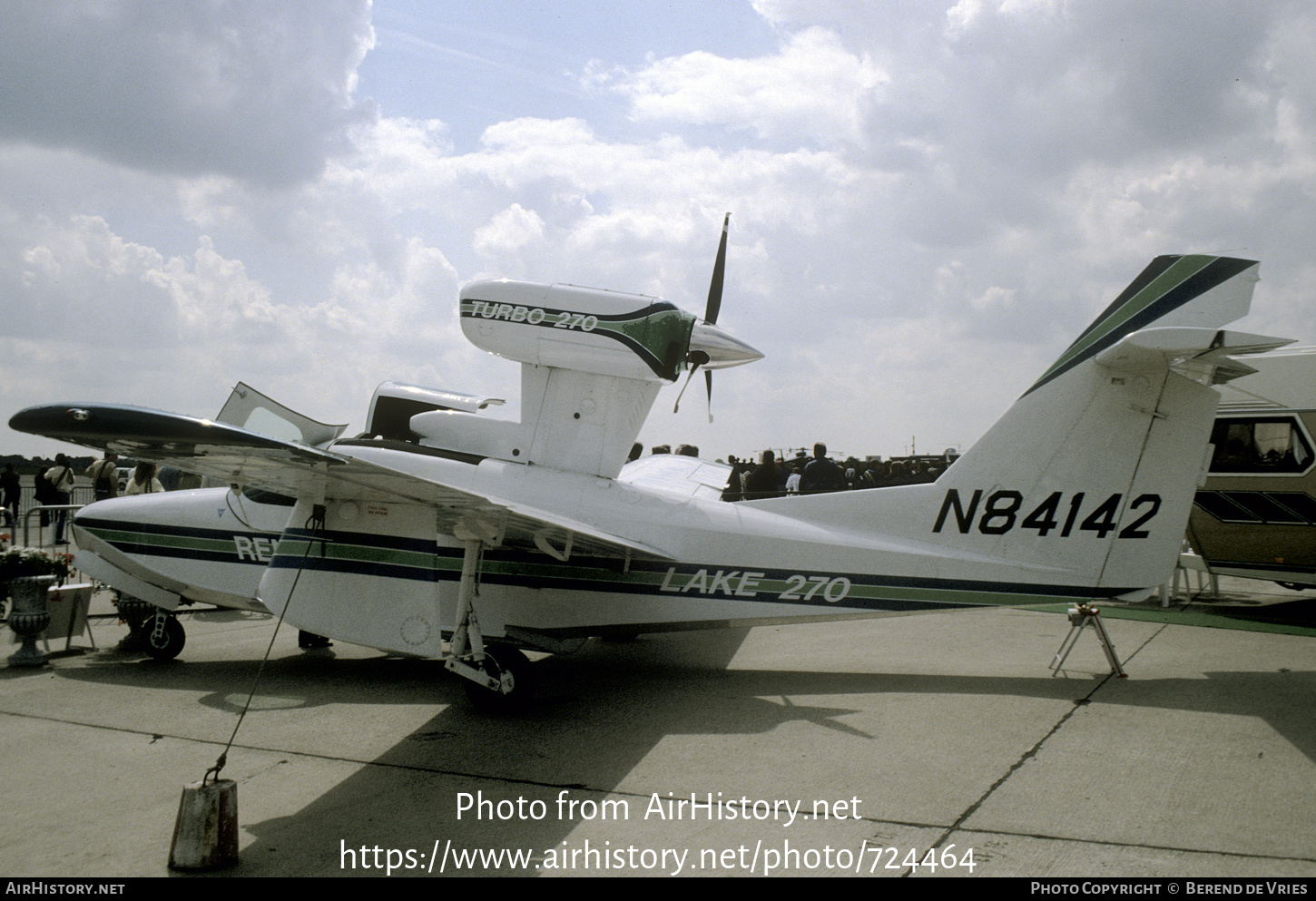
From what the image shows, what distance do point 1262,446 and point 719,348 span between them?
7.89 metres

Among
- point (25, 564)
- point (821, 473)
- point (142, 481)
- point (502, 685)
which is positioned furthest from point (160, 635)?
point (821, 473)

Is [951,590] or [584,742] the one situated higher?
[951,590]

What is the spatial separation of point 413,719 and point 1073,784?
4.54 meters

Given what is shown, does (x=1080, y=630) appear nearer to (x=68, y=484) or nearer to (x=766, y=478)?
A: (x=766, y=478)

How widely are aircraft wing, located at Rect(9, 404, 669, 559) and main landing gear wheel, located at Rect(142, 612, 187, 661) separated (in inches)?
134

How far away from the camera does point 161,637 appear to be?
7.96 m

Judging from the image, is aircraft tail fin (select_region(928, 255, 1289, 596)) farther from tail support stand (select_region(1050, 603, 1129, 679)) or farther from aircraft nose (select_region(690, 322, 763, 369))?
aircraft nose (select_region(690, 322, 763, 369))

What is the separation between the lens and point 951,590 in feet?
22.6

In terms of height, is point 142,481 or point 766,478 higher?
point 766,478

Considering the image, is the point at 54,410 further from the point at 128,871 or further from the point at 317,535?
the point at 317,535

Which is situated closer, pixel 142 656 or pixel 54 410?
pixel 54 410
